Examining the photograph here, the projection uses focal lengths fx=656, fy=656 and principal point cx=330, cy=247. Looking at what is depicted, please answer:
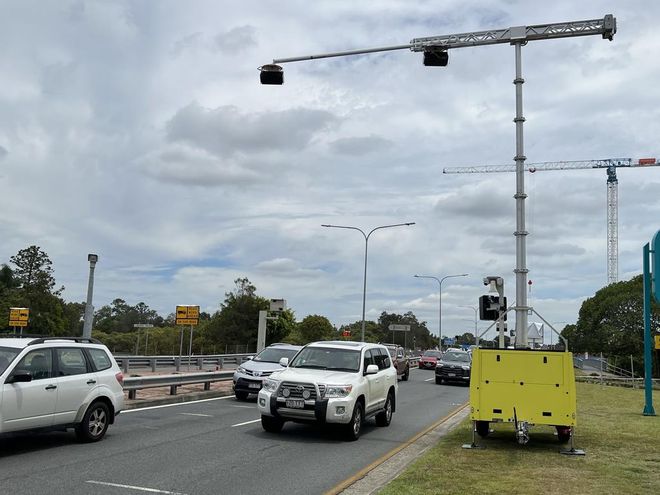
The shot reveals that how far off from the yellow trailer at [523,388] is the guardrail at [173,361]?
17.9m

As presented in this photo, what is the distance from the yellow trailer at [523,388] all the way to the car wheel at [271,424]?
3.58 meters

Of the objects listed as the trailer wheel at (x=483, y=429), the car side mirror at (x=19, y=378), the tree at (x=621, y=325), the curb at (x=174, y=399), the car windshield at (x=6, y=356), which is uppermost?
the tree at (x=621, y=325)

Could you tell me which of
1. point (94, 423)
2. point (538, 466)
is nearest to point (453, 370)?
point (538, 466)

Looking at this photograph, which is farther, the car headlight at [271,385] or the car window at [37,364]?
the car headlight at [271,385]

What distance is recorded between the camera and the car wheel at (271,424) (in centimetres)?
1220

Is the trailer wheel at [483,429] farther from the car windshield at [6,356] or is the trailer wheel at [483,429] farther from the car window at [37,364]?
the car windshield at [6,356]

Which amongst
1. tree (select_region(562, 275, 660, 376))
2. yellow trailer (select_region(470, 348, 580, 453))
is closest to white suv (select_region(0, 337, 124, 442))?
yellow trailer (select_region(470, 348, 580, 453))

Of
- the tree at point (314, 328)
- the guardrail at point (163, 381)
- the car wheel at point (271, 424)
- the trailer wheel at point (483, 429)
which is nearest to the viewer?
the trailer wheel at point (483, 429)

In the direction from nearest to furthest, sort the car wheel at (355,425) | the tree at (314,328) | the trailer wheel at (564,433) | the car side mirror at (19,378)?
the car side mirror at (19,378), the trailer wheel at (564,433), the car wheel at (355,425), the tree at (314,328)

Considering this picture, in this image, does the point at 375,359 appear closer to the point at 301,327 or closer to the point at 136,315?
the point at 301,327

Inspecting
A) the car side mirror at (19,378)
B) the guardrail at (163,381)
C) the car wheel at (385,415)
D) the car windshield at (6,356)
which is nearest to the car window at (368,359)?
the car wheel at (385,415)

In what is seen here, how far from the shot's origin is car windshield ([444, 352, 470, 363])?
31050 millimetres

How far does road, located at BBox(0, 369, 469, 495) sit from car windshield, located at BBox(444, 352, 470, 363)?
1682cm

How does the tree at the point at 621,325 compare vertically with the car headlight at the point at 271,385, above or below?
above
